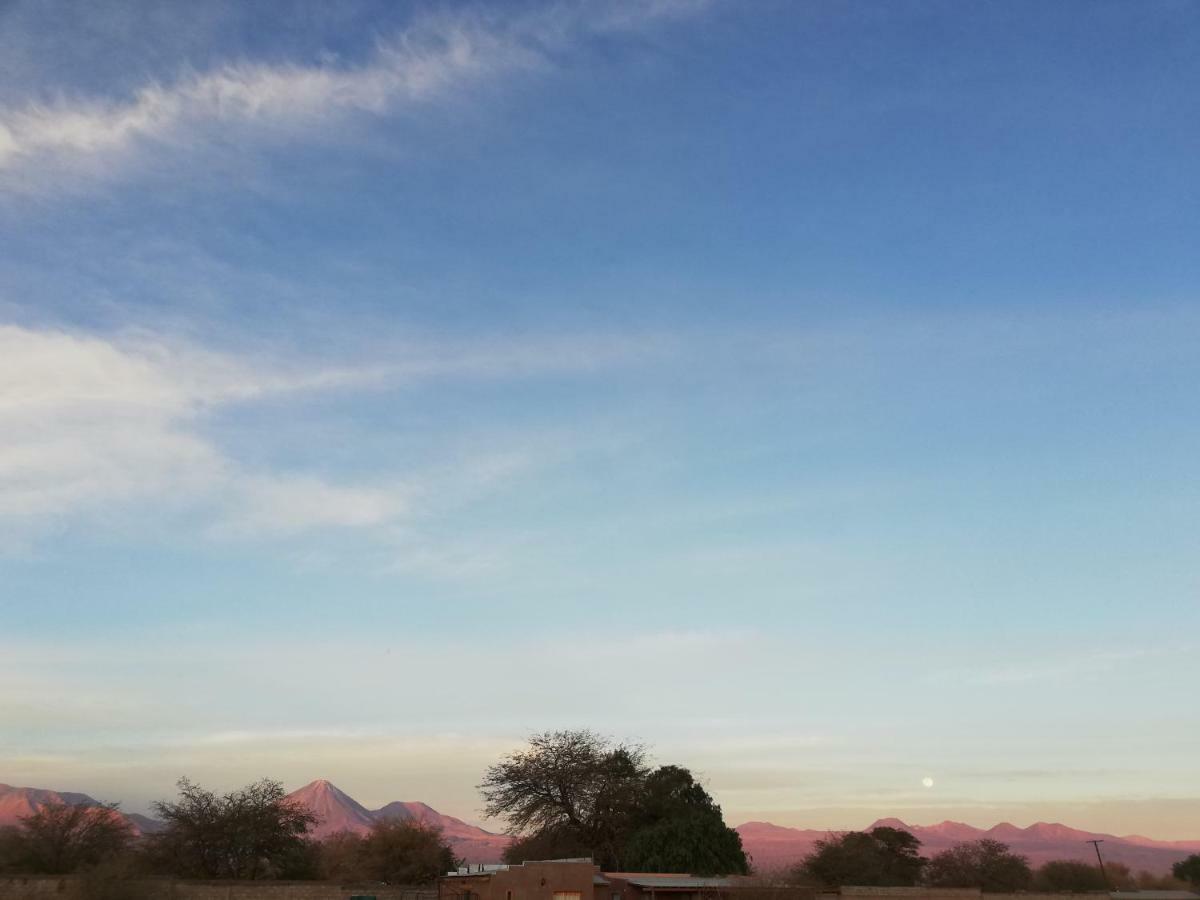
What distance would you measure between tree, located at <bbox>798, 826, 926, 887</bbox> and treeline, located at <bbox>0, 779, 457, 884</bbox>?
109 ft

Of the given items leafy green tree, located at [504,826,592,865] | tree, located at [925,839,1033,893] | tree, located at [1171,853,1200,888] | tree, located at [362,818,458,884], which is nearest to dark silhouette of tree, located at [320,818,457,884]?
tree, located at [362,818,458,884]

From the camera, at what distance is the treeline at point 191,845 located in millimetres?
64438

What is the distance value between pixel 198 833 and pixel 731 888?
3784 cm

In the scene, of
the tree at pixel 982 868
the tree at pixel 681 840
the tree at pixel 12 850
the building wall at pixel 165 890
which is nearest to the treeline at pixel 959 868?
the tree at pixel 982 868

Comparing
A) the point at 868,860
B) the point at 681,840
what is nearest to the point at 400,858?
the point at 681,840

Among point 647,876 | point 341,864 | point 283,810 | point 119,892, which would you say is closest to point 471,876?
point 647,876

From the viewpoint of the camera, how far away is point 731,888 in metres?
61.5

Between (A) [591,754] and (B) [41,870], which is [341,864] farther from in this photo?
(B) [41,870]

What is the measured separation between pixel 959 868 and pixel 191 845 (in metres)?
78.3

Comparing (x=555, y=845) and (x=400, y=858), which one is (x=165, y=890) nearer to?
(x=400, y=858)

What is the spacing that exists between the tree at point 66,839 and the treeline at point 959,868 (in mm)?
55806

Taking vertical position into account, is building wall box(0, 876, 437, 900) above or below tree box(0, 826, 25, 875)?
below

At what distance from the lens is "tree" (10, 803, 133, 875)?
64.4 m

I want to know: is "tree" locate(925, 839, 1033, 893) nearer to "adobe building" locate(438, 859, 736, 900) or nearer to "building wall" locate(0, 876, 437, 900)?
"adobe building" locate(438, 859, 736, 900)
